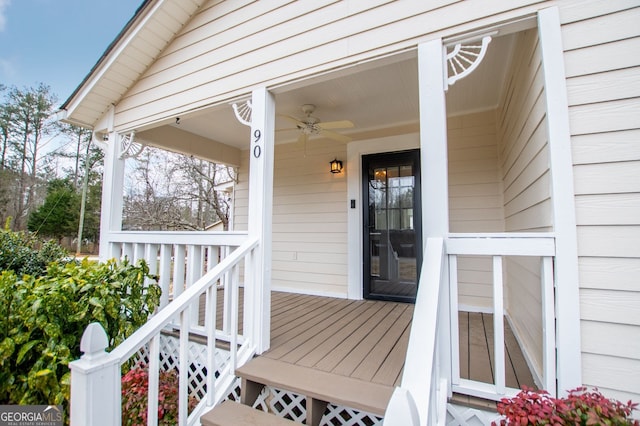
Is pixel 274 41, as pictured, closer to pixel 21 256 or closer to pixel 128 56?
pixel 128 56

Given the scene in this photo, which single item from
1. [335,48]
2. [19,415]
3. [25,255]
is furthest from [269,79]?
[25,255]

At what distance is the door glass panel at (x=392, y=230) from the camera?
3.82 metres

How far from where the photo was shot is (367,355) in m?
2.16

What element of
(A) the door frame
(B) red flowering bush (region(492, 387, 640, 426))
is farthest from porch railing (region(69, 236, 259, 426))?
(A) the door frame

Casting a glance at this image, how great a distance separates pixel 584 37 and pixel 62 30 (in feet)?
66.2

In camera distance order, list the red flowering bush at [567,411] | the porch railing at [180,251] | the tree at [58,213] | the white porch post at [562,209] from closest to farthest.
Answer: the red flowering bush at [567,411] < the white porch post at [562,209] < the porch railing at [180,251] < the tree at [58,213]

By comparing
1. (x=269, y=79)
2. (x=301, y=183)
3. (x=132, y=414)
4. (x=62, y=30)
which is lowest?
(x=132, y=414)

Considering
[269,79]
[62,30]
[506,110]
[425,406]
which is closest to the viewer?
[425,406]

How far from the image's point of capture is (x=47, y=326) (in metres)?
1.84

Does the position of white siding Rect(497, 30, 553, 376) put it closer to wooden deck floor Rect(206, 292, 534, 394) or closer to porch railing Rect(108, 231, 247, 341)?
wooden deck floor Rect(206, 292, 534, 394)

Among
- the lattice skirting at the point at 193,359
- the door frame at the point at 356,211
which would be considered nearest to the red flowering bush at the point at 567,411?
the lattice skirting at the point at 193,359

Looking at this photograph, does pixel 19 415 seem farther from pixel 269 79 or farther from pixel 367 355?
pixel 269 79

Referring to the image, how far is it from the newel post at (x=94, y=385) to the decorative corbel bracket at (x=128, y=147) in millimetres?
2922

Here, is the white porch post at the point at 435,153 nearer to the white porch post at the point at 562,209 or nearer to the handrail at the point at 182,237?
the white porch post at the point at 562,209
